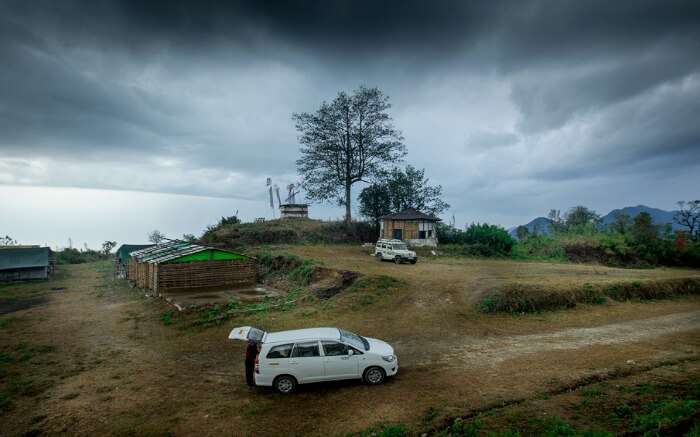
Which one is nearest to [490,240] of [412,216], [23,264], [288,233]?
[412,216]

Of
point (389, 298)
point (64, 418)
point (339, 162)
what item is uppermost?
point (339, 162)

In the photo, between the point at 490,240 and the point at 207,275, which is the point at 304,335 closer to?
the point at 207,275

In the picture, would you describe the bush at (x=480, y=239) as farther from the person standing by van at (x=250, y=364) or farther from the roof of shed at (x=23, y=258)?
the roof of shed at (x=23, y=258)

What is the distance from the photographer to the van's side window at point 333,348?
10.7 meters

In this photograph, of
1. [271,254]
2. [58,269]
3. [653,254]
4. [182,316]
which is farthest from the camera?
[58,269]

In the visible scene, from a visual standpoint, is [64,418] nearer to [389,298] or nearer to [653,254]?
[389,298]

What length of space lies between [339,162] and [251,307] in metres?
27.5

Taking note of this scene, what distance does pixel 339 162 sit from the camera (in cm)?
4409

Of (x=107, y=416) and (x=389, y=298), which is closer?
(x=107, y=416)

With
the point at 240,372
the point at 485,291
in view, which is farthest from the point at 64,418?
the point at 485,291

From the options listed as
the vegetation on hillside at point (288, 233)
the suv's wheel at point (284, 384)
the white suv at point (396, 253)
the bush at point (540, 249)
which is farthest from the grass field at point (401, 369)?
the vegetation on hillside at point (288, 233)

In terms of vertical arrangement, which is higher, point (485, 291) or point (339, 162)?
point (339, 162)

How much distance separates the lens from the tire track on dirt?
12516 mm

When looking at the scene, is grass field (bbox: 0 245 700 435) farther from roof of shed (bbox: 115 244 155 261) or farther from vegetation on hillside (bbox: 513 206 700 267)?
roof of shed (bbox: 115 244 155 261)
